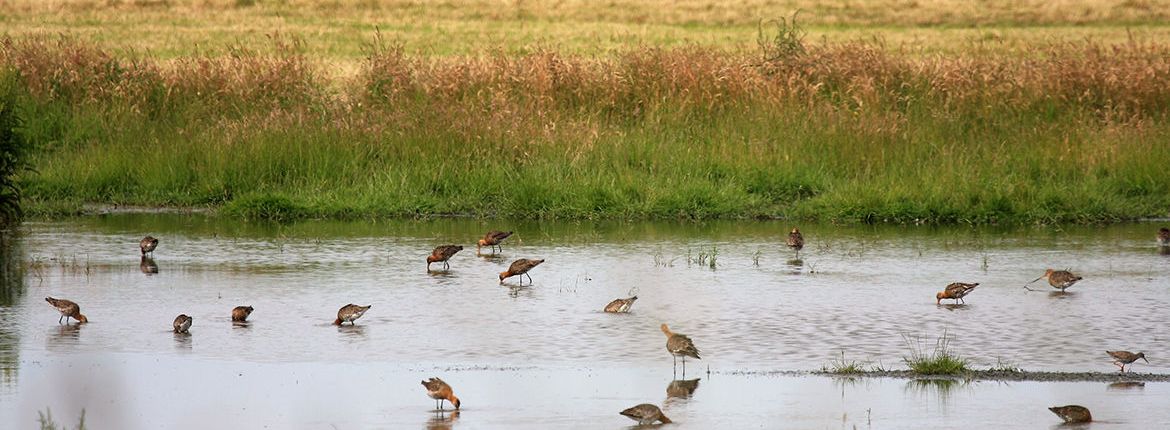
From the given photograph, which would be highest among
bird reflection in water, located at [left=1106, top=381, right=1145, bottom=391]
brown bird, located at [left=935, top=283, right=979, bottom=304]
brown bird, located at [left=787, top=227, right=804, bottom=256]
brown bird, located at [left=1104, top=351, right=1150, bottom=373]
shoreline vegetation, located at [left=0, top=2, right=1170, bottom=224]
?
shoreline vegetation, located at [left=0, top=2, right=1170, bottom=224]

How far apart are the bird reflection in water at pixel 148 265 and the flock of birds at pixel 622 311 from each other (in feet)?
0.42

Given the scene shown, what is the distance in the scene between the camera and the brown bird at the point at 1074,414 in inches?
327

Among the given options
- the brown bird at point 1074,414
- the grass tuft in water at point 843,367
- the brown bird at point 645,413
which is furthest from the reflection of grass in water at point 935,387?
the brown bird at point 645,413

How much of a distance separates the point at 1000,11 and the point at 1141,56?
28595 mm

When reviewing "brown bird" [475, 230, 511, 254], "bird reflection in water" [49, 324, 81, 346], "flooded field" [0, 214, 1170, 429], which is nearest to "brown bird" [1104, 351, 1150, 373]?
"flooded field" [0, 214, 1170, 429]

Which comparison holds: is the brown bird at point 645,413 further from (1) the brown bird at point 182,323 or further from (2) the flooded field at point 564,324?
(1) the brown bird at point 182,323

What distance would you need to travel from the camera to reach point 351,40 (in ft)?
137

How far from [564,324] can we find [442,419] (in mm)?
3097

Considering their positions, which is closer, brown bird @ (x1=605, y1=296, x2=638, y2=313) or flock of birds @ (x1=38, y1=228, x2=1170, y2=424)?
flock of birds @ (x1=38, y1=228, x2=1170, y2=424)

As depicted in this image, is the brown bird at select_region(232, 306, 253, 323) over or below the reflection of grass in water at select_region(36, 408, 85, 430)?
over

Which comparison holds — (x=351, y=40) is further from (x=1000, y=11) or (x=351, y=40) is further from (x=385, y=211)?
(x=385, y=211)

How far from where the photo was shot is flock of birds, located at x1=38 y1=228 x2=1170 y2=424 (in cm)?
834

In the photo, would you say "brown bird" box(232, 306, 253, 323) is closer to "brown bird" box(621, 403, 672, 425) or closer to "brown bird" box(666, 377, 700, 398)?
"brown bird" box(666, 377, 700, 398)

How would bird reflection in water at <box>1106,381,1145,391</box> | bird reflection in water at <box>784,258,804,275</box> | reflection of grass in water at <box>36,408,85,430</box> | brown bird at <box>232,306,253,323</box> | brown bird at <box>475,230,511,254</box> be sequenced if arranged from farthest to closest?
brown bird at <box>475,230,511,254</box> → bird reflection in water at <box>784,258,804,275</box> → brown bird at <box>232,306,253,323</box> → bird reflection in water at <box>1106,381,1145,391</box> → reflection of grass in water at <box>36,408,85,430</box>
